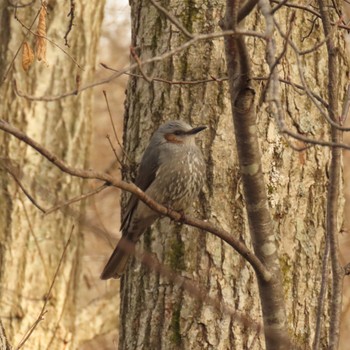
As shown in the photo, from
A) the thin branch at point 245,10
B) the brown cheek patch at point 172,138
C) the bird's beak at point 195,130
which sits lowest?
the brown cheek patch at point 172,138

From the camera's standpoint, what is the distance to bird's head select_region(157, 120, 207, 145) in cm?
465

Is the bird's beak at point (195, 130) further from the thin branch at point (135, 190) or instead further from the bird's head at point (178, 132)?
the thin branch at point (135, 190)

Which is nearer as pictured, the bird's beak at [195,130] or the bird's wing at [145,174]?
the bird's beak at [195,130]

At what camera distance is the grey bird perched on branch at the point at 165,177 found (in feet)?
15.3

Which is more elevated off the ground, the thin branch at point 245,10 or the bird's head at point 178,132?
the thin branch at point 245,10

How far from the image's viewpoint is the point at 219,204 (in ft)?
15.2

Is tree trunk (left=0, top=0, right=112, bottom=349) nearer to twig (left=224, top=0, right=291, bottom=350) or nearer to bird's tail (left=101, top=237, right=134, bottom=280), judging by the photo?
bird's tail (left=101, top=237, right=134, bottom=280)

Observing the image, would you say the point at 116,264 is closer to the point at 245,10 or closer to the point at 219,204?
the point at 219,204

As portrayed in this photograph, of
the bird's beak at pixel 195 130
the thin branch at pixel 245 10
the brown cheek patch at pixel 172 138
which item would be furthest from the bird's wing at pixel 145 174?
the thin branch at pixel 245 10

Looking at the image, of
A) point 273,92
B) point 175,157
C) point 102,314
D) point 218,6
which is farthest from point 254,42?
point 102,314

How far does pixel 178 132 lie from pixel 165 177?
0.46m

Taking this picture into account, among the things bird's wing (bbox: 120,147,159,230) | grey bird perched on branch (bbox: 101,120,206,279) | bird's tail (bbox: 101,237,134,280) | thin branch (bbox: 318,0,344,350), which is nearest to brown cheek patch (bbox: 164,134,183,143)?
grey bird perched on branch (bbox: 101,120,206,279)

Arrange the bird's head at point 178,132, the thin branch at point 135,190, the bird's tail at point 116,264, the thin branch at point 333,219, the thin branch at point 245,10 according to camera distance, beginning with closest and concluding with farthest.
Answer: the thin branch at point 135,190 < the thin branch at point 245,10 < the thin branch at point 333,219 < the bird's head at point 178,132 < the bird's tail at point 116,264

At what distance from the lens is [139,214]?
15.8 ft
